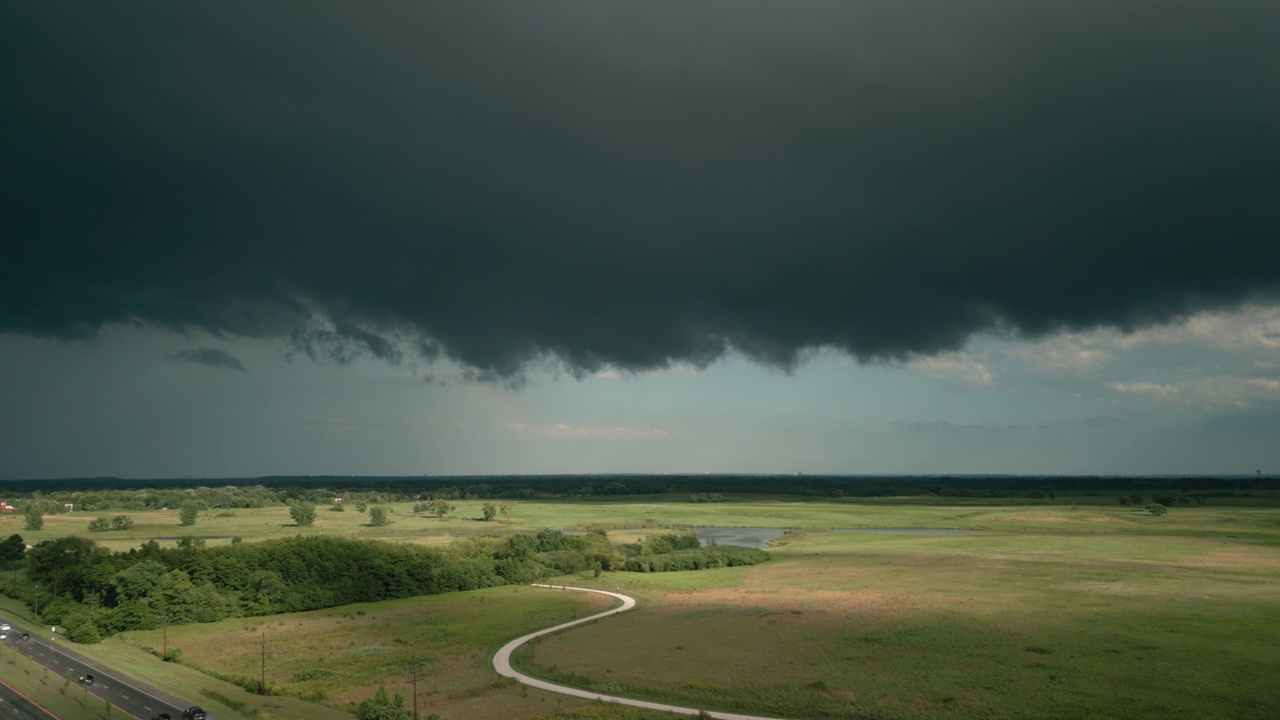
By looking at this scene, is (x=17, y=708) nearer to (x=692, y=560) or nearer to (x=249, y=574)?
(x=249, y=574)

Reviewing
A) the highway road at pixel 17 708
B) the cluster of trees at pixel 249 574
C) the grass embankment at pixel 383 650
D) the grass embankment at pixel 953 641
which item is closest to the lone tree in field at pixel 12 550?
the cluster of trees at pixel 249 574

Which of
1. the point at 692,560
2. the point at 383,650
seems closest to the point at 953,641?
the point at 383,650

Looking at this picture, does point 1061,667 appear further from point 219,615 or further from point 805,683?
point 219,615

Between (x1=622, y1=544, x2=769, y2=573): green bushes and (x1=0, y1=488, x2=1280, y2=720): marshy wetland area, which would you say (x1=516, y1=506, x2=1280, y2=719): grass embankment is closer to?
(x1=0, y1=488, x2=1280, y2=720): marshy wetland area

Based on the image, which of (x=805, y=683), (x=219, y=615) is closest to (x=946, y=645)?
(x=805, y=683)

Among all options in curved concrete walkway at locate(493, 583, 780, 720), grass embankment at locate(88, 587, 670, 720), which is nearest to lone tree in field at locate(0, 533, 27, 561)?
grass embankment at locate(88, 587, 670, 720)

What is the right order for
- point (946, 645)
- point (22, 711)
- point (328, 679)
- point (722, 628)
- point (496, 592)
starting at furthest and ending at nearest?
point (496, 592) < point (722, 628) < point (946, 645) < point (328, 679) < point (22, 711)
